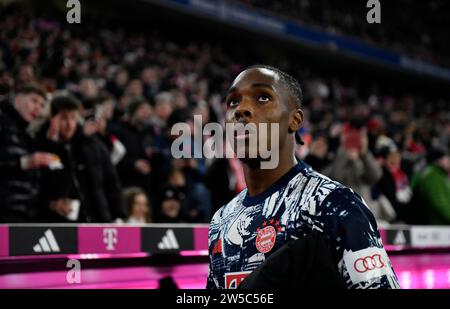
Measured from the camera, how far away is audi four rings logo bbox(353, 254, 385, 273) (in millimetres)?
1271

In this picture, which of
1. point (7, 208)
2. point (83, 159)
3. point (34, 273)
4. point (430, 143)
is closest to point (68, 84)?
point (83, 159)

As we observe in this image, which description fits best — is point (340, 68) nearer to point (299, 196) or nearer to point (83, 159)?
point (83, 159)

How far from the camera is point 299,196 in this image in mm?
1490

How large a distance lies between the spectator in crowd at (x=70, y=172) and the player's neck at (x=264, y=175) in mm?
2276

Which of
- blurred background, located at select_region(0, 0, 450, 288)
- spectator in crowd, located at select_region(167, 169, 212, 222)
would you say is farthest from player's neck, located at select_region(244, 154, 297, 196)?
spectator in crowd, located at select_region(167, 169, 212, 222)

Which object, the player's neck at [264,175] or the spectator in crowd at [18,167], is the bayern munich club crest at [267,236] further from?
the spectator in crowd at [18,167]

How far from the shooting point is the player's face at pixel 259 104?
1570mm

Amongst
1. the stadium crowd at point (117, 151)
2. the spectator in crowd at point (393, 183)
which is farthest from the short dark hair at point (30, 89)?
the spectator in crowd at point (393, 183)

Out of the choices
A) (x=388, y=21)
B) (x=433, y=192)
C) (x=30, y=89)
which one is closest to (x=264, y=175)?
(x=30, y=89)

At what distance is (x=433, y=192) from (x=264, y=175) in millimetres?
5290

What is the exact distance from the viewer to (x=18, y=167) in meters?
3.54

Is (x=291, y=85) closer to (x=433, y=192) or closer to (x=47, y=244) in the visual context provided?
(x=47, y=244)

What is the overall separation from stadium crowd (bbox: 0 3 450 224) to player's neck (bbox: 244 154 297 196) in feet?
7.11

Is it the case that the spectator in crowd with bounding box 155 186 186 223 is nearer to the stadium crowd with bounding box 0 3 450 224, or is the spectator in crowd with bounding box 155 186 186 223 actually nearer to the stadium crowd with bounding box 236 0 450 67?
the stadium crowd with bounding box 0 3 450 224
